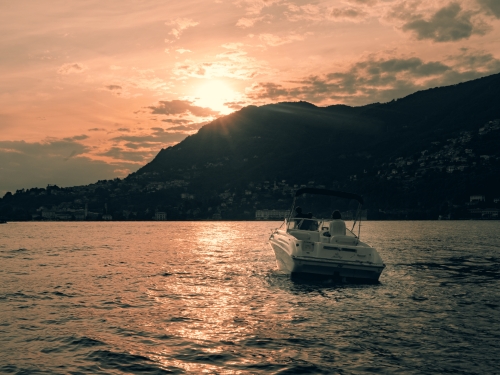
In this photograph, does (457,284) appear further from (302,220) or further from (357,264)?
(302,220)

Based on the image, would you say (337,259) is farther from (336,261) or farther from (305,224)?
(305,224)

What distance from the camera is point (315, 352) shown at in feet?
39.1

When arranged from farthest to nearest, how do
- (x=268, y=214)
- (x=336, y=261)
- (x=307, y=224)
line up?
(x=268, y=214), (x=307, y=224), (x=336, y=261)

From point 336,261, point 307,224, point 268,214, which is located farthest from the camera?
point 268,214

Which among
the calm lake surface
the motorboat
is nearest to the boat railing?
the calm lake surface

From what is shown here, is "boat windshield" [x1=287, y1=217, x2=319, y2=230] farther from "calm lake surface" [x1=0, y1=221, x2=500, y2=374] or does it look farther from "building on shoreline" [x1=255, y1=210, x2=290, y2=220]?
"building on shoreline" [x1=255, y1=210, x2=290, y2=220]

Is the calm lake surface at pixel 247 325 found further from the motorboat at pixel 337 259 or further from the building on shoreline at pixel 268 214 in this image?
the building on shoreline at pixel 268 214

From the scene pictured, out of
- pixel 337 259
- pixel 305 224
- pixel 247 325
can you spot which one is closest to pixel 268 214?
pixel 305 224

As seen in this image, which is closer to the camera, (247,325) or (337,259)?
(247,325)

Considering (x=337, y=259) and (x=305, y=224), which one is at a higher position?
(x=305, y=224)

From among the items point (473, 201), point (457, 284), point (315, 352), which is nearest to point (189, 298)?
point (315, 352)

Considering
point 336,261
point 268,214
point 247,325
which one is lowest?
point 247,325

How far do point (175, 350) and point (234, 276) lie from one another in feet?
48.5

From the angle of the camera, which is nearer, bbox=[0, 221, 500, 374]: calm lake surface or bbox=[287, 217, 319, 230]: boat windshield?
bbox=[0, 221, 500, 374]: calm lake surface
